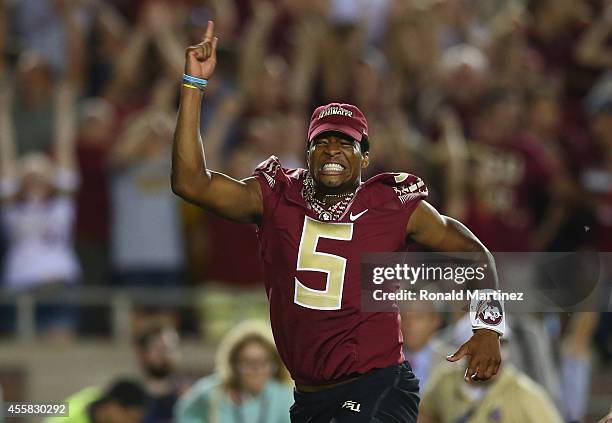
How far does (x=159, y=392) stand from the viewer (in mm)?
8445

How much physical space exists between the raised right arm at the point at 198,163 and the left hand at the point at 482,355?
1.02 meters

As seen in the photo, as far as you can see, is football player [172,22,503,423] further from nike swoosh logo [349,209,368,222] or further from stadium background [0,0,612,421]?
stadium background [0,0,612,421]

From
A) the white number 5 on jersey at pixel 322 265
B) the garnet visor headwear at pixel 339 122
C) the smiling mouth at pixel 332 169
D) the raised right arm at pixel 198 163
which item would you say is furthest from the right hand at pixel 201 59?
the white number 5 on jersey at pixel 322 265

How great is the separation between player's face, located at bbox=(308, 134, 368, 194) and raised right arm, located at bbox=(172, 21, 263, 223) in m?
0.31

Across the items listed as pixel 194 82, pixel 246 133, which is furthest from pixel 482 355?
pixel 246 133

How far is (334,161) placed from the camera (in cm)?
559

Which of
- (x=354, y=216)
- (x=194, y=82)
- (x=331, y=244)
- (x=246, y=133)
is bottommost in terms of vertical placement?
(x=331, y=244)

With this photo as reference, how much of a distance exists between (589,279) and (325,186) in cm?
250

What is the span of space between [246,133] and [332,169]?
5.42m

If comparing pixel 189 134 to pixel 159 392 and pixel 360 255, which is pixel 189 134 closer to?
pixel 360 255

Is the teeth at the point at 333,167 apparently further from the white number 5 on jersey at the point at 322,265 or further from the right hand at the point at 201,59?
the right hand at the point at 201,59

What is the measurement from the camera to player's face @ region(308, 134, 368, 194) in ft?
18.3

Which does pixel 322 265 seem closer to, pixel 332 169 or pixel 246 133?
pixel 332 169

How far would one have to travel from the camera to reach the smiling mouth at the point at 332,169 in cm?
557
